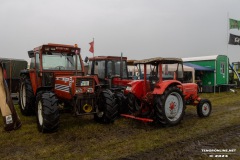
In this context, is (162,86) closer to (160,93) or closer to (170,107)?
(160,93)

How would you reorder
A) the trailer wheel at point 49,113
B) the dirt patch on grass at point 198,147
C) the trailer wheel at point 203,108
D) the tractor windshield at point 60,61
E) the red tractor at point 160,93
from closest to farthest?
the dirt patch on grass at point 198,147 → the trailer wheel at point 49,113 → the red tractor at point 160,93 → the tractor windshield at point 60,61 → the trailer wheel at point 203,108

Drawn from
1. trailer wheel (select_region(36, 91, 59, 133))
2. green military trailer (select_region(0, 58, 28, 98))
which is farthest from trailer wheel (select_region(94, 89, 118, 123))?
green military trailer (select_region(0, 58, 28, 98))

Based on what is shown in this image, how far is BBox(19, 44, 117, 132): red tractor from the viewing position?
17.6ft

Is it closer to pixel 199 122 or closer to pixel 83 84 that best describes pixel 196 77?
pixel 199 122

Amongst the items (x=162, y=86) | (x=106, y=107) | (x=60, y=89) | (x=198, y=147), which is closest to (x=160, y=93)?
(x=162, y=86)

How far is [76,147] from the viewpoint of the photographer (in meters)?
4.55

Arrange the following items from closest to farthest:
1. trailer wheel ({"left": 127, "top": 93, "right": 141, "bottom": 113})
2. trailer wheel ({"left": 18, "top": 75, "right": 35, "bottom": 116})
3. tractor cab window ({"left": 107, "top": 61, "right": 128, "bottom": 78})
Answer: trailer wheel ({"left": 127, "top": 93, "right": 141, "bottom": 113}) → trailer wheel ({"left": 18, "top": 75, "right": 35, "bottom": 116}) → tractor cab window ({"left": 107, "top": 61, "right": 128, "bottom": 78})

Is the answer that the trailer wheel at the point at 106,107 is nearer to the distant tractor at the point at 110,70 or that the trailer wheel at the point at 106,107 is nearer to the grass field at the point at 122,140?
the grass field at the point at 122,140

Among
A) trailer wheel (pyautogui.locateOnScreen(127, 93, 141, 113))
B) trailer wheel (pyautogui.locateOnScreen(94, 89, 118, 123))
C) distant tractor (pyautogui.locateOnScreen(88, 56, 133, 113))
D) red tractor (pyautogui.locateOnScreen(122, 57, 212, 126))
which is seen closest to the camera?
red tractor (pyautogui.locateOnScreen(122, 57, 212, 126))

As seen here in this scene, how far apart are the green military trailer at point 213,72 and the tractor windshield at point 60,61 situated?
10585 millimetres

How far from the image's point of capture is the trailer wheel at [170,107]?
5.83m

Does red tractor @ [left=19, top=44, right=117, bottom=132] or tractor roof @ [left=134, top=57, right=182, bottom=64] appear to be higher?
tractor roof @ [left=134, top=57, right=182, bottom=64]

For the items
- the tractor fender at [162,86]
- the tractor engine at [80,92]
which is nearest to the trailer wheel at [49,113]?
the tractor engine at [80,92]

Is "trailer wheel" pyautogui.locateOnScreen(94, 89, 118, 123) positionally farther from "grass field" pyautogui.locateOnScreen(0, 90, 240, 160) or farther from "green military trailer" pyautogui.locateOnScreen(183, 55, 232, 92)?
Answer: "green military trailer" pyautogui.locateOnScreen(183, 55, 232, 92)
